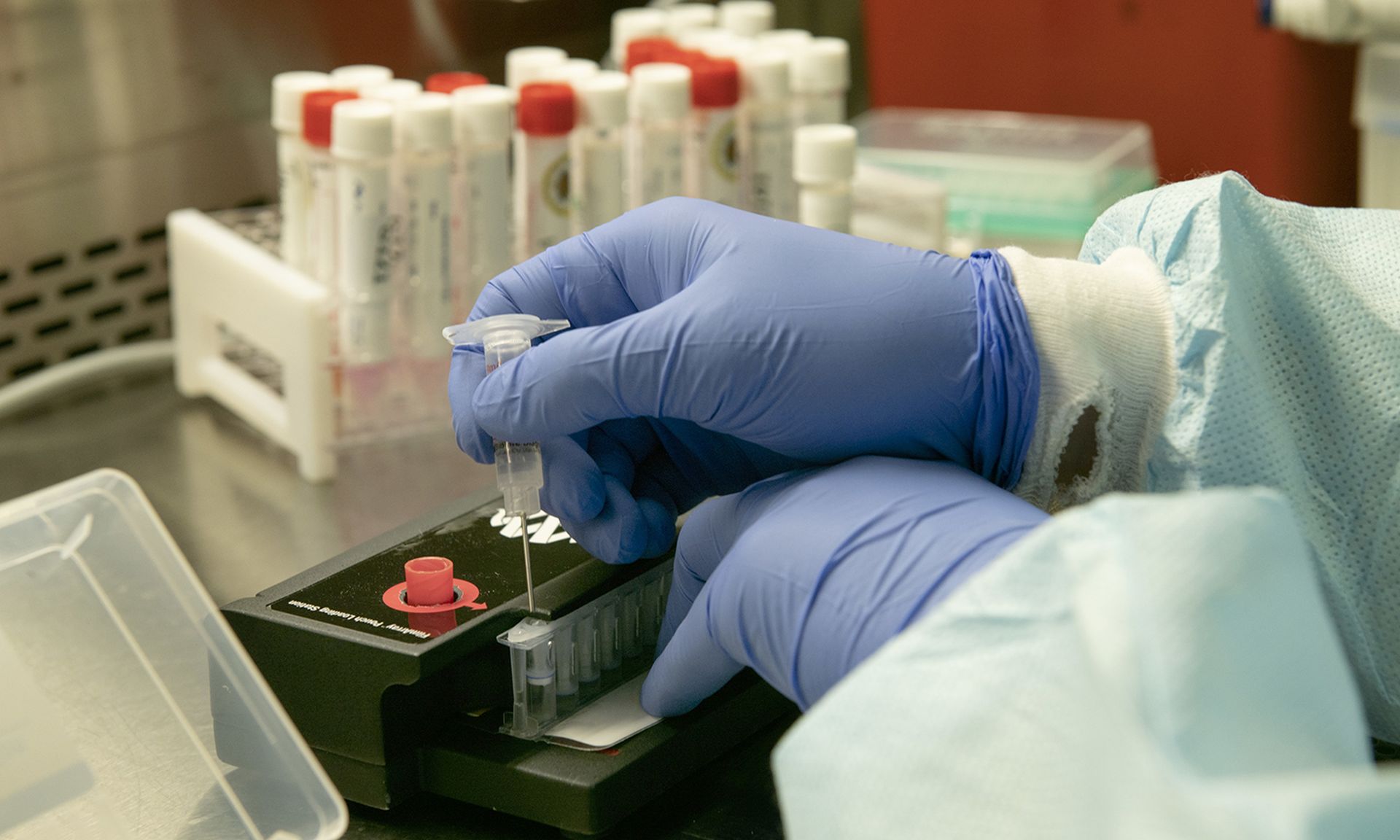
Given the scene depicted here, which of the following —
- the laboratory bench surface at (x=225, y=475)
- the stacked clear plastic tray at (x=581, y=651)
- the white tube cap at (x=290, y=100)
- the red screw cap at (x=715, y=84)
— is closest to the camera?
the stacked clear plastic tray at (x=581, y=651)

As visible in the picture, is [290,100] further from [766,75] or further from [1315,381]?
[1315,381]

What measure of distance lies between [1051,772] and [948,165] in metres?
1.21

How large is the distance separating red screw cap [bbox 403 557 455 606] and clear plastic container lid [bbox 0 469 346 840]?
106 millimetres

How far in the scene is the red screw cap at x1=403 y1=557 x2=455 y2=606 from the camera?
2.79 ft

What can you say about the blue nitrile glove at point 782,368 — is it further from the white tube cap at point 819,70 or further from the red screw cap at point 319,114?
the white tube cap at point 819,70

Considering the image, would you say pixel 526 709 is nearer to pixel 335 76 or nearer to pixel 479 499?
pixel 479 499

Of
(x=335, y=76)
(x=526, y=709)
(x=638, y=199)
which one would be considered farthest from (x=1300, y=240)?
(x=335, y=76)

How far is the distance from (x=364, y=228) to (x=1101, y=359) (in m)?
0.69

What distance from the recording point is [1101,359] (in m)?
0.85

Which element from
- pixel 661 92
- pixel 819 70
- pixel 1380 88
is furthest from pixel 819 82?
pixel 1380 88

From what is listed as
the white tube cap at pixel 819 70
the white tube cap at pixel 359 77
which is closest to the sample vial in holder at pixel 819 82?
the white tube cap at pixel 819 70

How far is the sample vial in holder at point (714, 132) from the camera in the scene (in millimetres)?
1418

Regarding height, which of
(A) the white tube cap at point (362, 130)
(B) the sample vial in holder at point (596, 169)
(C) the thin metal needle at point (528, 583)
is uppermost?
(A) the white tube cap at point (362, 130)

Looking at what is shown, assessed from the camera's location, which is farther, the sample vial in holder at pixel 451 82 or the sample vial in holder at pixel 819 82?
the sample vial in holder at pixel 819 82
